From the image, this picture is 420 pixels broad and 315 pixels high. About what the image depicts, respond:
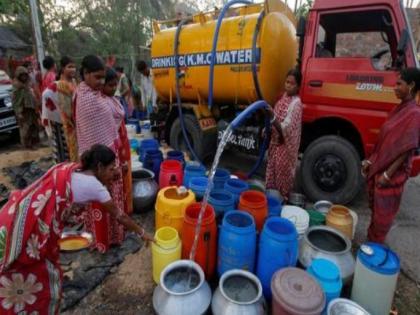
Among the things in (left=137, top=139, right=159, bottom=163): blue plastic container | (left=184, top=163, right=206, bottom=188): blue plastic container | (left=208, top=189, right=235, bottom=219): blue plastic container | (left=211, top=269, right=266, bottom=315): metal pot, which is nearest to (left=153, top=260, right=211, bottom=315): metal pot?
(left=211, top=269, right=266, bottom=315): metal pot

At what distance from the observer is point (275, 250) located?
2.05 m

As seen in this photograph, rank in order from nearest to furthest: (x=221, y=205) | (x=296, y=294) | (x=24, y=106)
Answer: (x=296, y=294), (x=221, y=205), (x=24, y=106)

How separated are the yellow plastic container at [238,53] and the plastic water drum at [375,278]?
91.8 inches

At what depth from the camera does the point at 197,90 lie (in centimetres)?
442

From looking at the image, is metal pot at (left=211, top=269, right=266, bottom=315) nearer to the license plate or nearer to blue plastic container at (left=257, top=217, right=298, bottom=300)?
blue plastic container at (left=257, top=217, right=298, bottom=300)

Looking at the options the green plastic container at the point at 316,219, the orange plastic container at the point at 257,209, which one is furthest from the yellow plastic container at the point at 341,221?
the orange plastic container at the point at 257,209

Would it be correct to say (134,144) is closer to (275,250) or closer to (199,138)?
(199,138)

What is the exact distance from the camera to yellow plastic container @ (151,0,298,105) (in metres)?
3.59

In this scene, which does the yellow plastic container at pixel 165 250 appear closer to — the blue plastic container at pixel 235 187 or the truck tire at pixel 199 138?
the blue plastic container at pixel 235 187

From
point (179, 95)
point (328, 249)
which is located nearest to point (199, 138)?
point (179, 95)

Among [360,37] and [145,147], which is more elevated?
[360,37]

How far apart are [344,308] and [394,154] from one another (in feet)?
4.11

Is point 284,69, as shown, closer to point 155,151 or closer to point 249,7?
point 249,7

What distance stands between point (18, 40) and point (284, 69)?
15.8 metres
